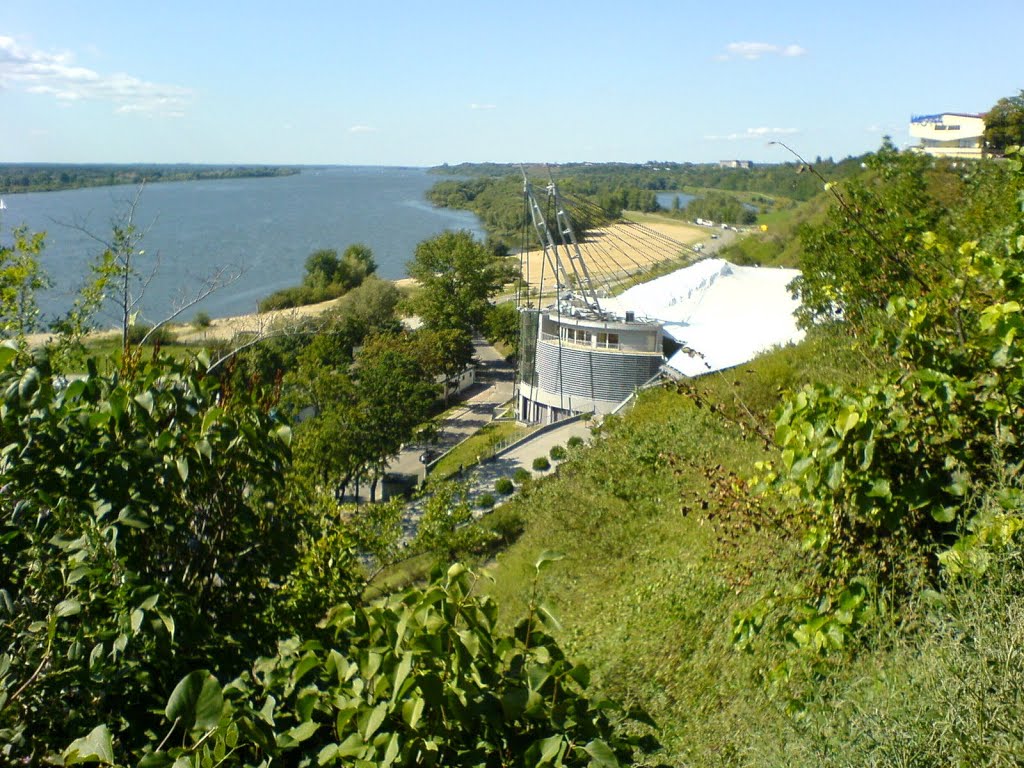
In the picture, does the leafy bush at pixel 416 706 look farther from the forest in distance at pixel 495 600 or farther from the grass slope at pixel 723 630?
the grass slope at pixel 723 630

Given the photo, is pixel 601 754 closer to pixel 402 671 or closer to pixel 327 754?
pixel 402 671

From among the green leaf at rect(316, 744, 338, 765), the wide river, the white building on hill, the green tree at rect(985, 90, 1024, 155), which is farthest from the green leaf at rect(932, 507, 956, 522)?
the white building on hill

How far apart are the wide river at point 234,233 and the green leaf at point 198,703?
136 inches

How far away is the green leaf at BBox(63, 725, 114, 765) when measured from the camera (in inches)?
58.7

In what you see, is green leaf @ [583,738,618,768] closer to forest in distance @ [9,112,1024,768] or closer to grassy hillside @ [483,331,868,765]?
forest in distance @ [9,112,1024,768]

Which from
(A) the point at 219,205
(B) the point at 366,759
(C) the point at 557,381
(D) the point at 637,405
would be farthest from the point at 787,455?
(A) the point at 219,205

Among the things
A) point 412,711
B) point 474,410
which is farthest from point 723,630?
point 474,410

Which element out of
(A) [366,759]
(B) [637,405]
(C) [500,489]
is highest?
(A) [366,759]

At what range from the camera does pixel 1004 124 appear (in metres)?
24.5

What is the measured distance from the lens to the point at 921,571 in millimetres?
2711

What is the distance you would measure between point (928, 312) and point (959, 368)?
10.7 inches

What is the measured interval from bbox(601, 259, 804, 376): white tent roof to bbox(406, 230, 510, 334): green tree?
785cm

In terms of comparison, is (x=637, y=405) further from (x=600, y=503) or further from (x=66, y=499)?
(x=66, y=499)

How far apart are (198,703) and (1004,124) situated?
28.7 meters
